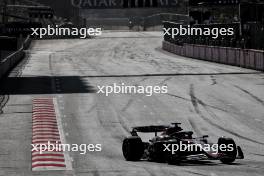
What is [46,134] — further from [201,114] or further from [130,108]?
[130,108]

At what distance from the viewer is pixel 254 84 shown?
4684 centimetres

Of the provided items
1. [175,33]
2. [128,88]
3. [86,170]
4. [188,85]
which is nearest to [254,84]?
[188,85]

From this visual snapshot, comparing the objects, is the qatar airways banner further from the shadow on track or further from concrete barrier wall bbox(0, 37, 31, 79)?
the shadow on track

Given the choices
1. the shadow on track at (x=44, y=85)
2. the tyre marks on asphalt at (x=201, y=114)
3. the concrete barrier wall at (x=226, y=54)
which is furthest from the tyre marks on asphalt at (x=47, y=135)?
the concrete barrier wall at (x=226, y=54)

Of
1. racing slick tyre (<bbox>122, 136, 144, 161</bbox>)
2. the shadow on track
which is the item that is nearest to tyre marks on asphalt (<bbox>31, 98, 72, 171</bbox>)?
racing slick tyre (<bbox>122, 136, 144, 161</bbox>)

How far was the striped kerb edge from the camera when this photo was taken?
895 inches

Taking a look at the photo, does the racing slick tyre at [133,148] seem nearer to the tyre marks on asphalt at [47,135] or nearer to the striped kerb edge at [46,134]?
the tyre marks on asphalt at [47,135]

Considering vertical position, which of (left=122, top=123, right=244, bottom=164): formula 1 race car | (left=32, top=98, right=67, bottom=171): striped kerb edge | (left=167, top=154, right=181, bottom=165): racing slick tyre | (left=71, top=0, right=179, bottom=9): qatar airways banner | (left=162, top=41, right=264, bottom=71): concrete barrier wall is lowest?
(left=162, top=41, right=264, bottom=71): concrete barrier wall

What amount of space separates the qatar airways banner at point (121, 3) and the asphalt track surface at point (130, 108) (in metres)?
5.23

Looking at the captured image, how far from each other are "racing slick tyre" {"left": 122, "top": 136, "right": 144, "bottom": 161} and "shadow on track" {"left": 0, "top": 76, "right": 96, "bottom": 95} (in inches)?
911

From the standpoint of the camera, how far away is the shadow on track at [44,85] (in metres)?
45.7

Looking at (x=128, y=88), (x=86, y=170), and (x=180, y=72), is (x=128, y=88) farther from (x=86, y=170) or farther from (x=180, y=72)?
(x=86, y=170)

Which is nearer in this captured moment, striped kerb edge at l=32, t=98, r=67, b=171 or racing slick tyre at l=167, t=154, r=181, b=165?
racing slick tyre at l=167, t=154, r=181, b=165

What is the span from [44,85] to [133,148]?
28497 millimetres
